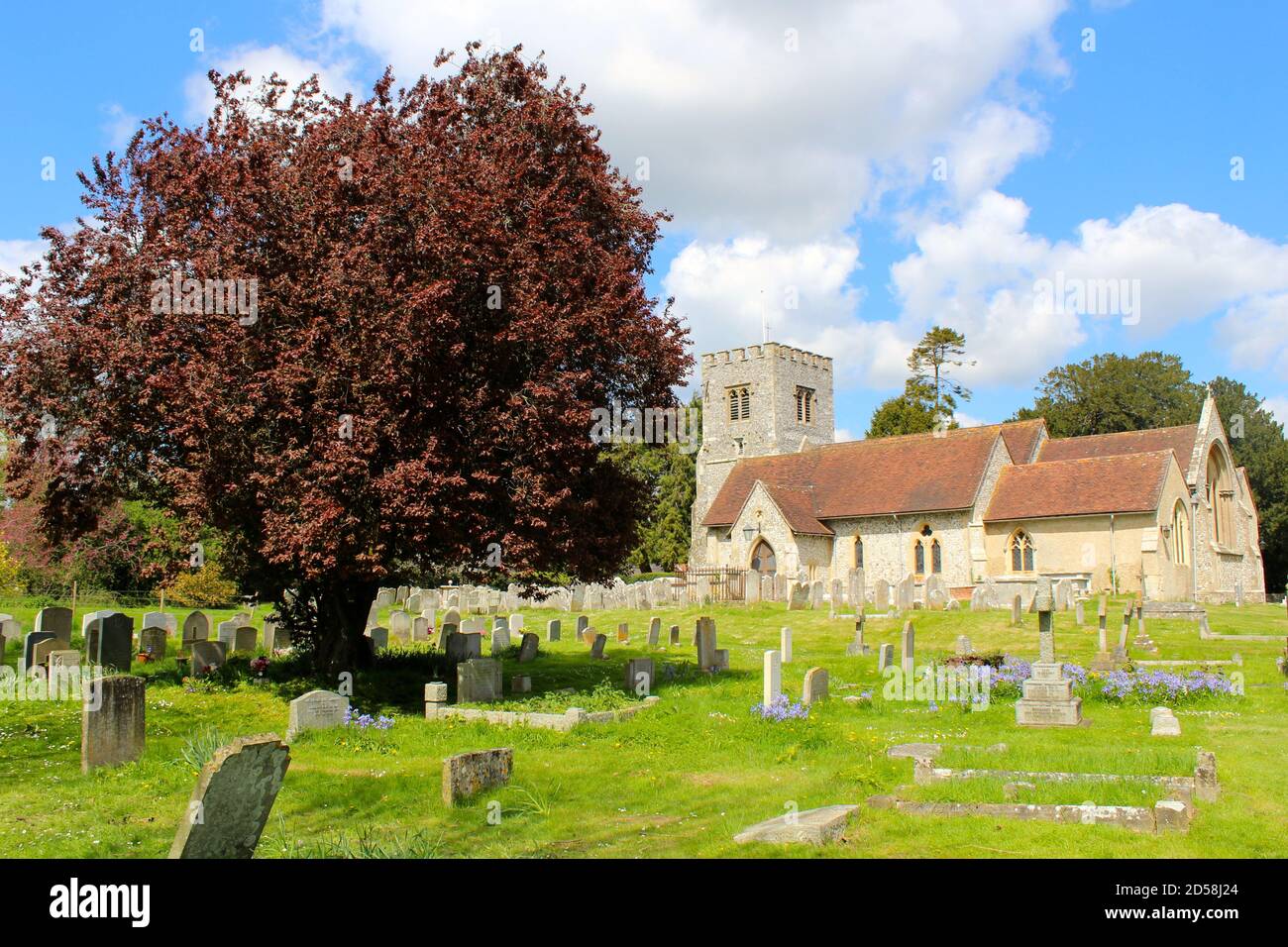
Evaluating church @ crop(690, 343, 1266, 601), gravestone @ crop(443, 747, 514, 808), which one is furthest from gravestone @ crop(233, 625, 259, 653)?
church @ crop(690, 343, 1266, 601)

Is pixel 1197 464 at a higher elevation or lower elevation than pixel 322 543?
higher

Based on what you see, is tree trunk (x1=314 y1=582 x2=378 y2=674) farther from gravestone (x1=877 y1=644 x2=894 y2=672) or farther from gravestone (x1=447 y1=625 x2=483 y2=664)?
gravestone (x1=877 y1=644 x2=894 y2=672)

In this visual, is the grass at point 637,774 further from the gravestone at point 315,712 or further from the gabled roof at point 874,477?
the gabled roof at point 874,477

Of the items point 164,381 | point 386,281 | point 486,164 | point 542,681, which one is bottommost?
point 542,681

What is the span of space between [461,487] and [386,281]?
303cm

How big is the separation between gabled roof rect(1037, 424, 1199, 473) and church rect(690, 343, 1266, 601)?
0.21 feet

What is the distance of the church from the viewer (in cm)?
3659

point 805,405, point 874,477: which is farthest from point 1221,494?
point 805,405

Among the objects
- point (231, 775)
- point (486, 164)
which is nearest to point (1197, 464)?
point (486, 164)

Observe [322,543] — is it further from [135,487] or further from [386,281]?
[135,487]

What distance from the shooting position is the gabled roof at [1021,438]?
43.3 metres

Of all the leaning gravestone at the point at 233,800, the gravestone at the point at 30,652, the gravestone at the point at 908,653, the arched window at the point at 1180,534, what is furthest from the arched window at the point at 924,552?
the leaning gravestone at the point at 233,800

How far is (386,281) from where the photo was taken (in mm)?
13734

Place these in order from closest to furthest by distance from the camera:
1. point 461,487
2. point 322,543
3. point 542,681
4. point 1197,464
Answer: point 322,543 < point 461,487 < point 542,681 < point 1197,464
